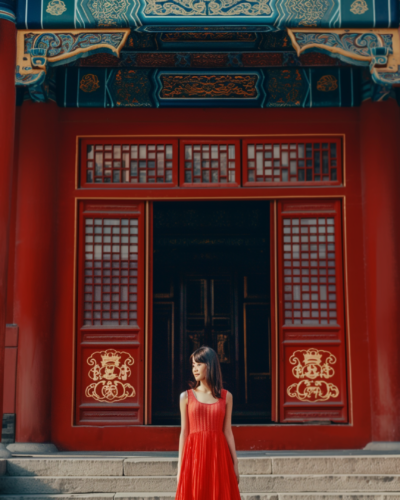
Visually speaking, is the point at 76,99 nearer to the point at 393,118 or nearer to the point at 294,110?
the point at 294,110

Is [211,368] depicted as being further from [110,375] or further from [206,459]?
[110,375]

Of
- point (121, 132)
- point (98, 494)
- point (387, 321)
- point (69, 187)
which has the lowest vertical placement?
point (98, 494)

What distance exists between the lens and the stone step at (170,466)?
6242mm

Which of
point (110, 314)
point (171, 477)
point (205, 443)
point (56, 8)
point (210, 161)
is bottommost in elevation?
point (171, 477)

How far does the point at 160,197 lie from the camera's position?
7.72 meters

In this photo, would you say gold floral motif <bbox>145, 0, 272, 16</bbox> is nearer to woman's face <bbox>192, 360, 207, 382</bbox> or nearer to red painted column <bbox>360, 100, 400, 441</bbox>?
red painted column <bbox>360, 100, 400, 441</bbox>

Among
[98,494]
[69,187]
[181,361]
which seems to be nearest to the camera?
[98,494]

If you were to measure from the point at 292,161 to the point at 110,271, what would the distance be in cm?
262

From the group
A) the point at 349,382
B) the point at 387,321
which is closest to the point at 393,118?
the point at 387,321

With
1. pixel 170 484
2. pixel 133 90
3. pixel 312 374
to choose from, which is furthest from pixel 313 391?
pixel 133 90

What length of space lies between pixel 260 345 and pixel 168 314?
1635 mm

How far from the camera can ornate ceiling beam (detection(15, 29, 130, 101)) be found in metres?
6.72

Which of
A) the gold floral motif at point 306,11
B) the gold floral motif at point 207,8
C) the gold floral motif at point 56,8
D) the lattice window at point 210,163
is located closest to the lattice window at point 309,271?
the lattice window at point 210,163

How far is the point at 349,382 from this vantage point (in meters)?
7.41
